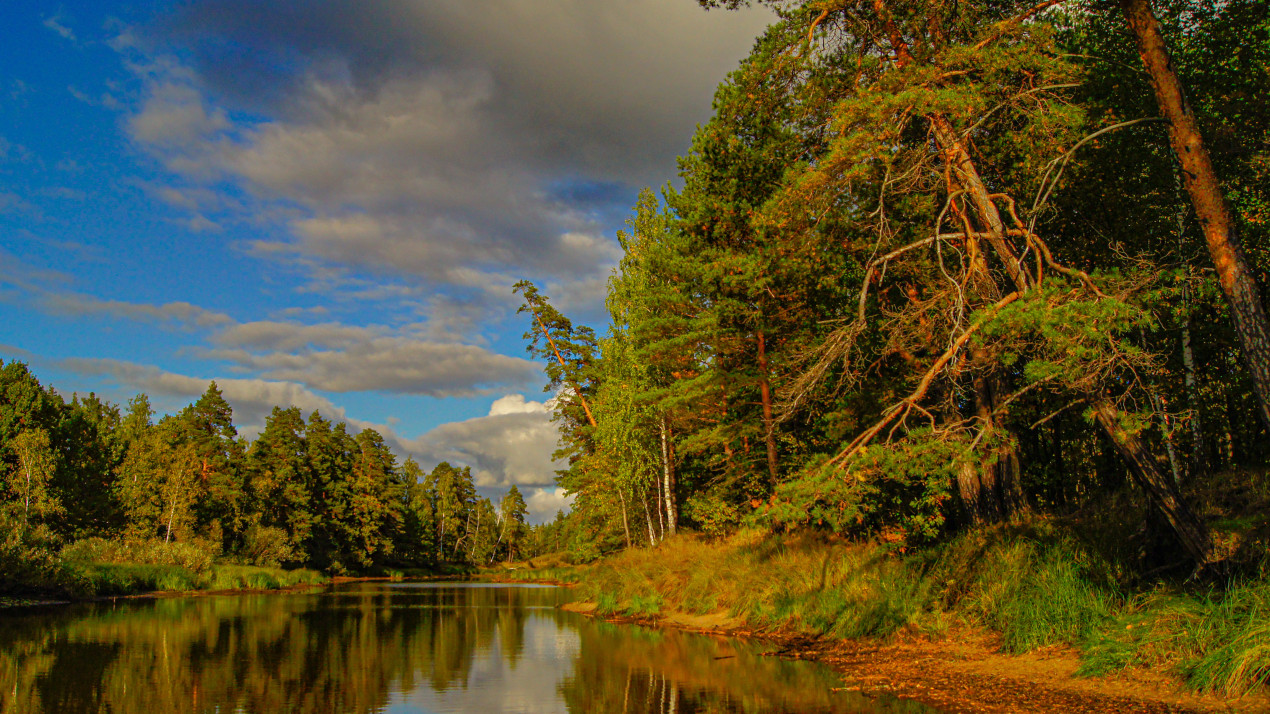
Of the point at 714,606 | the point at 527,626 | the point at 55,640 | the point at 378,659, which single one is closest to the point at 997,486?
the point at 714,606

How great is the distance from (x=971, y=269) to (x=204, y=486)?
203 feet

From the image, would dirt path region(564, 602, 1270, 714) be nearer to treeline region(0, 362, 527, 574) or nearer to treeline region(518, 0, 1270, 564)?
treeline region(518, 0, 1270, 564)

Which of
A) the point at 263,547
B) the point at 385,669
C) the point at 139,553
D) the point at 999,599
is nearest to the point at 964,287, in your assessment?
the point at 999,599

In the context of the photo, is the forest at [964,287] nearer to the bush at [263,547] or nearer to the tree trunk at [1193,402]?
the tree trunk at [1193,402]

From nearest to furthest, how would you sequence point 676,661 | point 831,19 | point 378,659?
point 831,19
point 676,661
point 378,659

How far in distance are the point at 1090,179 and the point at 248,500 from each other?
62.6 meters

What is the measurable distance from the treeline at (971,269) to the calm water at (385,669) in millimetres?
2881

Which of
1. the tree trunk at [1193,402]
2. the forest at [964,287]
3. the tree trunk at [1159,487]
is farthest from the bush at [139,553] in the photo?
the tree trunk at [1193,402]

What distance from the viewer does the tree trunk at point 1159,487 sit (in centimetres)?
947

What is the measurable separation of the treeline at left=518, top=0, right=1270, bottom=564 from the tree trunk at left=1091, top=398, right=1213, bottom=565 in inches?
1.3

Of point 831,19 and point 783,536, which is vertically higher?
point 831,19

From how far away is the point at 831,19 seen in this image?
41.4ft

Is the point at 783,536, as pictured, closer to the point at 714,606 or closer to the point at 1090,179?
the point at 714,606

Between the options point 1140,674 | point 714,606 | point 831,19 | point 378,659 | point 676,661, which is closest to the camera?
point 1140,674
